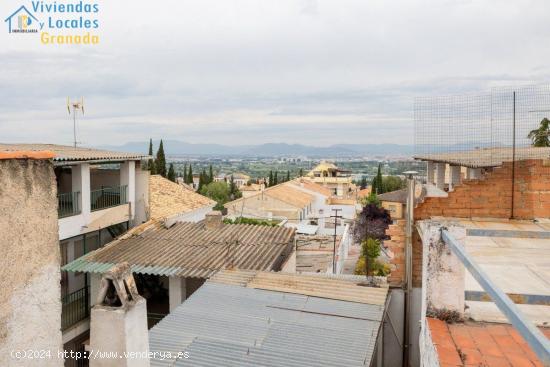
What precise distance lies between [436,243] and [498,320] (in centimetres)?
91

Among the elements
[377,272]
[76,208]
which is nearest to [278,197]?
[377,272]

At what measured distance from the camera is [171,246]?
11977 millimetres

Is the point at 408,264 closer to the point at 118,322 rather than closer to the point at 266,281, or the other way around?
the point at 266,281

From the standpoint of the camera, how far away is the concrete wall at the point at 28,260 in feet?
8.22

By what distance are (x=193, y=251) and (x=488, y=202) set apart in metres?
7.12

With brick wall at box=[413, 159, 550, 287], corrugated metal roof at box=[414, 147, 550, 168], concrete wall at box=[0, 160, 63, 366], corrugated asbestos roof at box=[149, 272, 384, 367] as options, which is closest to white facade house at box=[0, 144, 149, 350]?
corrugated asbestos roof at box=[149, 272, 384, 367]

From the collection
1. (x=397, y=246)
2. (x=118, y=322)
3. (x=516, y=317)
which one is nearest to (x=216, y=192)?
(x=397, y=246)

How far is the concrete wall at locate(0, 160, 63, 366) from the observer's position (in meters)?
2.51

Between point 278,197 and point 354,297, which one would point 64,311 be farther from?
point 278,197

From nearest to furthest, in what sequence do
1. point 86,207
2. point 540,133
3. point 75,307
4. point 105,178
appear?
point 540,133 → point 75,307 → point 86,207 → point 105,178

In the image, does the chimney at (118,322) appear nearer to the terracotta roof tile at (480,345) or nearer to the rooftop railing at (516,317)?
the terracotta roof tile at (480,345)

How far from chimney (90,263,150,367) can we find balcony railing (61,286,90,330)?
9.07 meters

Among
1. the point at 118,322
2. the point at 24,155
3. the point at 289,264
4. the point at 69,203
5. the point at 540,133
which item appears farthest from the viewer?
the point at 69,203

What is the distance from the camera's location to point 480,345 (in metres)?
3.49
